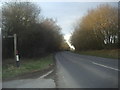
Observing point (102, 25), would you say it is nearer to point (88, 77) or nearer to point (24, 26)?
point (24, 26)

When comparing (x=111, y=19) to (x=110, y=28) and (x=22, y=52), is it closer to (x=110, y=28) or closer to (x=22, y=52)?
(x=110, y=28)

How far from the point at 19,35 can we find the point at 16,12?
11.8ft

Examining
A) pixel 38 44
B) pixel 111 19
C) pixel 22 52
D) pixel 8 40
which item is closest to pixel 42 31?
pixel 38 44

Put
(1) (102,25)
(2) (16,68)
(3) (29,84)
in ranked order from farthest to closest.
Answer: (1) (102,25) → (2) (16,68) → (3) (29,84)

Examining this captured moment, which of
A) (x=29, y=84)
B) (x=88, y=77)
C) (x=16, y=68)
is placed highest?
(x=29, y=84)

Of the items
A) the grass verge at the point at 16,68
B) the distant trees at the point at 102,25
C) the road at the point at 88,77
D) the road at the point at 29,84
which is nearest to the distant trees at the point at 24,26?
the grass verge at the point at 16,68

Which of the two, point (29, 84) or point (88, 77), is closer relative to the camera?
point (29, 84)

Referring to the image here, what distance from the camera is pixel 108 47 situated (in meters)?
70.5

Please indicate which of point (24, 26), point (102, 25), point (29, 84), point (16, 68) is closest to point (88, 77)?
point (29, 84)

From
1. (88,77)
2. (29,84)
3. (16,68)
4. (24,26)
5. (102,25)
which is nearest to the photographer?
(29,84)

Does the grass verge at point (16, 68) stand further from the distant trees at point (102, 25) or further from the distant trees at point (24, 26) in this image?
the distant trees at point (102, 25)

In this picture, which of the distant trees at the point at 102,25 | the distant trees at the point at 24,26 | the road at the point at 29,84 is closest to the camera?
the road at the point at 29,84

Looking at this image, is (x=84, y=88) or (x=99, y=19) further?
(x=99, y=19)

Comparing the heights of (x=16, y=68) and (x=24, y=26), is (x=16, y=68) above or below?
below
